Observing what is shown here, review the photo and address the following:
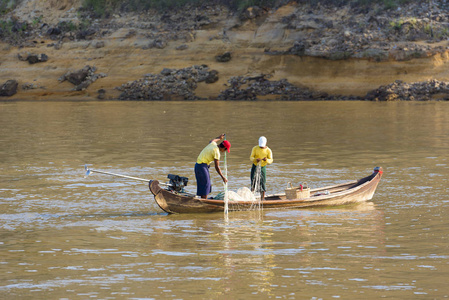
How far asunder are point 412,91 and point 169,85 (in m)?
15.6

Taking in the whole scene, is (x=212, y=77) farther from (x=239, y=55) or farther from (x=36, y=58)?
(x=36, y=58)

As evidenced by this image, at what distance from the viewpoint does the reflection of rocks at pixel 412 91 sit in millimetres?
44875

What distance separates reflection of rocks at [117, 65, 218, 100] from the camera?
49969mm

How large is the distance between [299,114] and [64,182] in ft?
68.1

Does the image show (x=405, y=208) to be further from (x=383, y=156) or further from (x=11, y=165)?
(x=11, y=165)

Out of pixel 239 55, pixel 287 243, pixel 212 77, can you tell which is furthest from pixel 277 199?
pixel 239 55

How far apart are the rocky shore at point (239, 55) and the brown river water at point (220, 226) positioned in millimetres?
17508

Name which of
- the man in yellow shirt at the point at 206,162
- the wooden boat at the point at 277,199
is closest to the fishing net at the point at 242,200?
the wooden boat at the point at 277,199

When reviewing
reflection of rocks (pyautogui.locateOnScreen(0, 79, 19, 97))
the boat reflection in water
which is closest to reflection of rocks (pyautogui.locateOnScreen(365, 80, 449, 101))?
reflection of rocks (pyautogui.locateOnScreen(0, 79, 19, 97))

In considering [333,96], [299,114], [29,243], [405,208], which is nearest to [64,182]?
[29,243]

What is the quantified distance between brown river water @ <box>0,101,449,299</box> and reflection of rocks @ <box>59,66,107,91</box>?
2274 cm

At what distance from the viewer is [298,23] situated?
52.3 m

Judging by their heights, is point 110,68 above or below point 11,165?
above

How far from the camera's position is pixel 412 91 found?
4544cm
